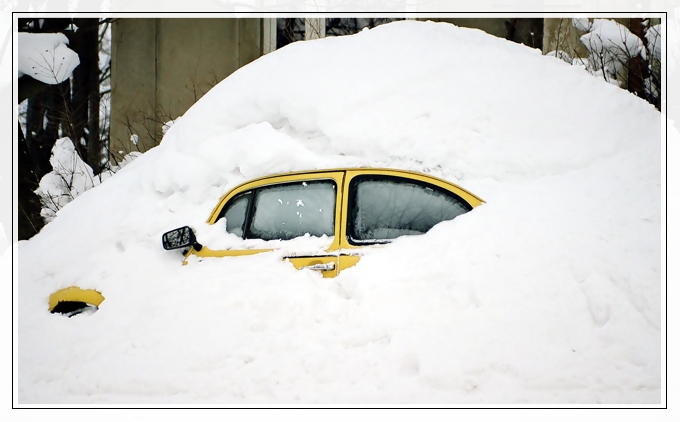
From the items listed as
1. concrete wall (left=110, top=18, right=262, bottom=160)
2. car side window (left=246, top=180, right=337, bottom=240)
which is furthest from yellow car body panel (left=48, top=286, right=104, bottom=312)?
concrete wall (left=110, top=18, right=262, bottom=160)

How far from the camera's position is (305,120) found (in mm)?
6121

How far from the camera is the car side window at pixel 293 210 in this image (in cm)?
441

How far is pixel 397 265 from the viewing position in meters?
4.22

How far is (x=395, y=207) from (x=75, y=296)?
2.84 meters

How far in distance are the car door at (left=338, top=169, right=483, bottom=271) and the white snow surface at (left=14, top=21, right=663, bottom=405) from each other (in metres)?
0.11

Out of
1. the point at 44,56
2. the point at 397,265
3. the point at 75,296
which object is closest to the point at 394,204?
the point at 397,265

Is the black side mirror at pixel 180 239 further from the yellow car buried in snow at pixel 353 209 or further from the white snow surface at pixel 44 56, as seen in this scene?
the white snow surface at pixel 44 56

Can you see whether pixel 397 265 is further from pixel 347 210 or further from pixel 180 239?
pixel 180 239

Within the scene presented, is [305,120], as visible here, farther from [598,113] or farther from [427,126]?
[598,113]

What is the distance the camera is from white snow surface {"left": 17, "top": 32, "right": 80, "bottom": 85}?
30.1 feet

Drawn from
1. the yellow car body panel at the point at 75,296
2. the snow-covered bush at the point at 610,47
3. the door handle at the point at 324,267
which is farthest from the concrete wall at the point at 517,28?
the yellow car body panel at the point at 75,296

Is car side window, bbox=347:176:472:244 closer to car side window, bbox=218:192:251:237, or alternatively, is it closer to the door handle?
the door handle

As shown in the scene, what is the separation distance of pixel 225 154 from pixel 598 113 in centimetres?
369

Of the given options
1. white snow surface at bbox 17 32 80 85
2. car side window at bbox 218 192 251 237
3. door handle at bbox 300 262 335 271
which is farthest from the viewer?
white snow surface at bbox 17 32 80 85
